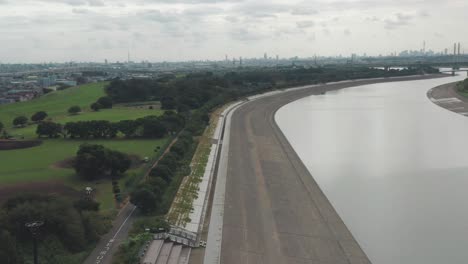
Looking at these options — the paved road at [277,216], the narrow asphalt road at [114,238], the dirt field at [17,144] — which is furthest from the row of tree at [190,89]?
the narrow asphalt road at [114,238]

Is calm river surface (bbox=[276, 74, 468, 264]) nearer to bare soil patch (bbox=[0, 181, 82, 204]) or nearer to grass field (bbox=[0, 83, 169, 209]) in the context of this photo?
grass field (bbox=[0, 83, 169, 209])

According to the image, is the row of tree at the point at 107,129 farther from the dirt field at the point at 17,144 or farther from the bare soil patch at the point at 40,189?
the bare soil patch at the point at 40,189

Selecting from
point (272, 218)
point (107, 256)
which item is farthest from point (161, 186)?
point (107, 256)

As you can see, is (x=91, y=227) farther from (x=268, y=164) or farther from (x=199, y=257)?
(x=268, y=164)

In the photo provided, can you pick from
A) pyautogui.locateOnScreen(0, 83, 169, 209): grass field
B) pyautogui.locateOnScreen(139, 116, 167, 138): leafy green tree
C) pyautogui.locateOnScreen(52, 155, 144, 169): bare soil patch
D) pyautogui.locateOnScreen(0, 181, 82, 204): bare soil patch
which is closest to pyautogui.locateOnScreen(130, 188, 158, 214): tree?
pyautogui.locateOnScreen(0, 83, 169, 209): grass field

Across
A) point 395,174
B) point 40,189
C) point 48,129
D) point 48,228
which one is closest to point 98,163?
point 40,189

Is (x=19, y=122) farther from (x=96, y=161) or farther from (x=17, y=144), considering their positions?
(x=96, y=161)
